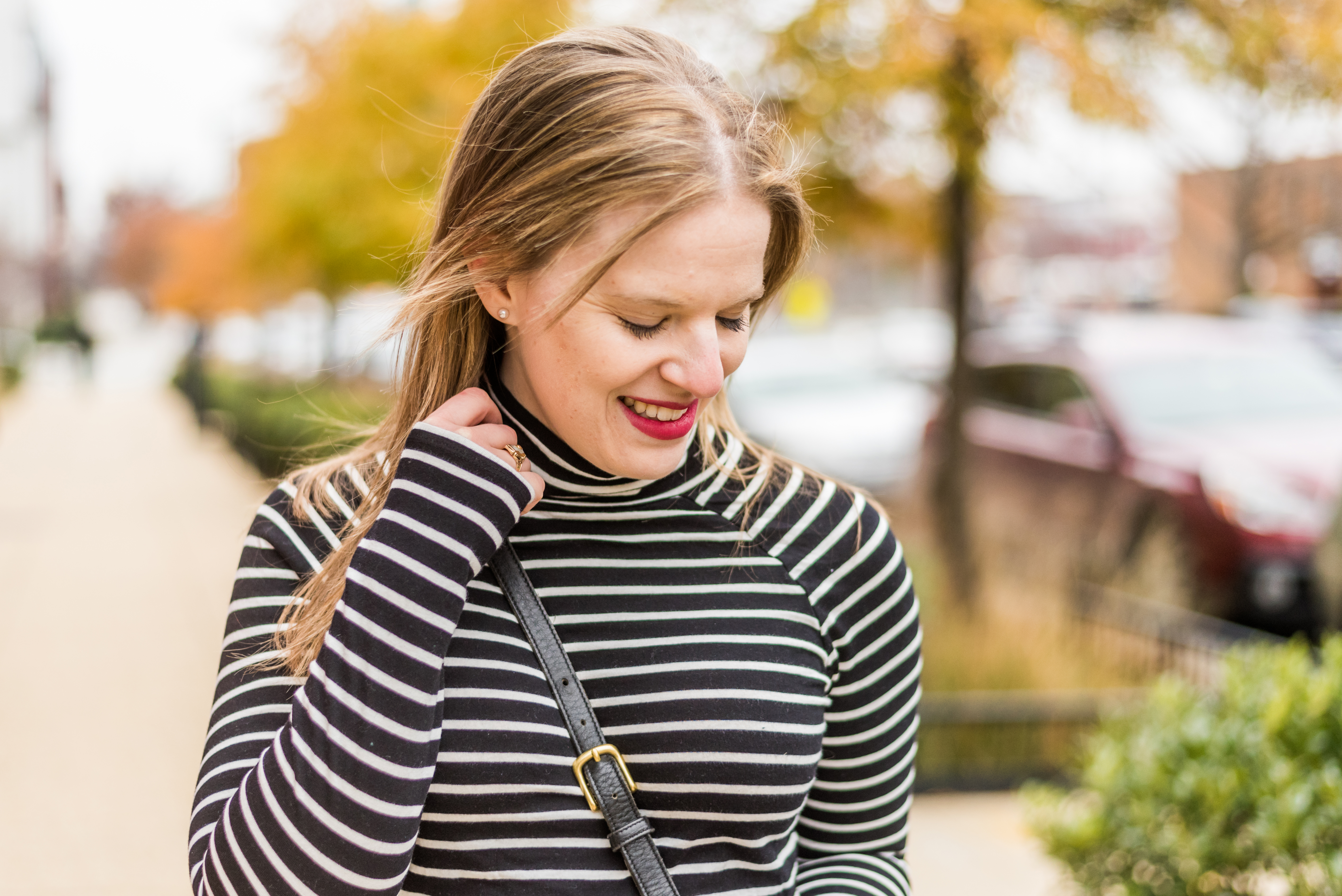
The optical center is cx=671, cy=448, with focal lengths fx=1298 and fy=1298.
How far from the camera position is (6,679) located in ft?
20.2

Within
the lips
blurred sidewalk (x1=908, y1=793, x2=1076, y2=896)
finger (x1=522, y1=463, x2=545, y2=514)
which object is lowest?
blurred sidewalk (x1=908, y1=793, x2=1076, y2=896)

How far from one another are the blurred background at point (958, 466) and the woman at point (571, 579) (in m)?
0.28

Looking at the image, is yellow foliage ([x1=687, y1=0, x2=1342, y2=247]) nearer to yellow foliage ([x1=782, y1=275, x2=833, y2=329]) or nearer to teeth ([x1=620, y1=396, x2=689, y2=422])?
teeth ([x1=620, y1=396, x2=689, y2=422])

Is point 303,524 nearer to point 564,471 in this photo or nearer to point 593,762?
point 564,471

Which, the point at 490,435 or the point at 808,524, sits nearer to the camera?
the point at 490,435

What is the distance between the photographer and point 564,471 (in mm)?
1504

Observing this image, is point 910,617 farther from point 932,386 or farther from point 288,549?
point 932,386

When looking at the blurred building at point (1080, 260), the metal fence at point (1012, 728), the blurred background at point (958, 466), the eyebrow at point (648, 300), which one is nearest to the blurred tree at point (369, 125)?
the blurred background at point (958, 466)

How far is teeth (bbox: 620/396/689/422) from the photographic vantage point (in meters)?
1.41

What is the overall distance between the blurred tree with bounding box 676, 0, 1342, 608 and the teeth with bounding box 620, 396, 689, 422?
11.4ft

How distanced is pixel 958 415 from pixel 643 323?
5.49m

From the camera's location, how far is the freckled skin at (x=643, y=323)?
4.36 ft

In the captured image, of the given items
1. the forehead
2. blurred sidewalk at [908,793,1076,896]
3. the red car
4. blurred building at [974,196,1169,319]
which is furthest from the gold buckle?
blurred building at [974,196,1169,319]

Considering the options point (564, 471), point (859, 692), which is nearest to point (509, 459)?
point (564, 471)
